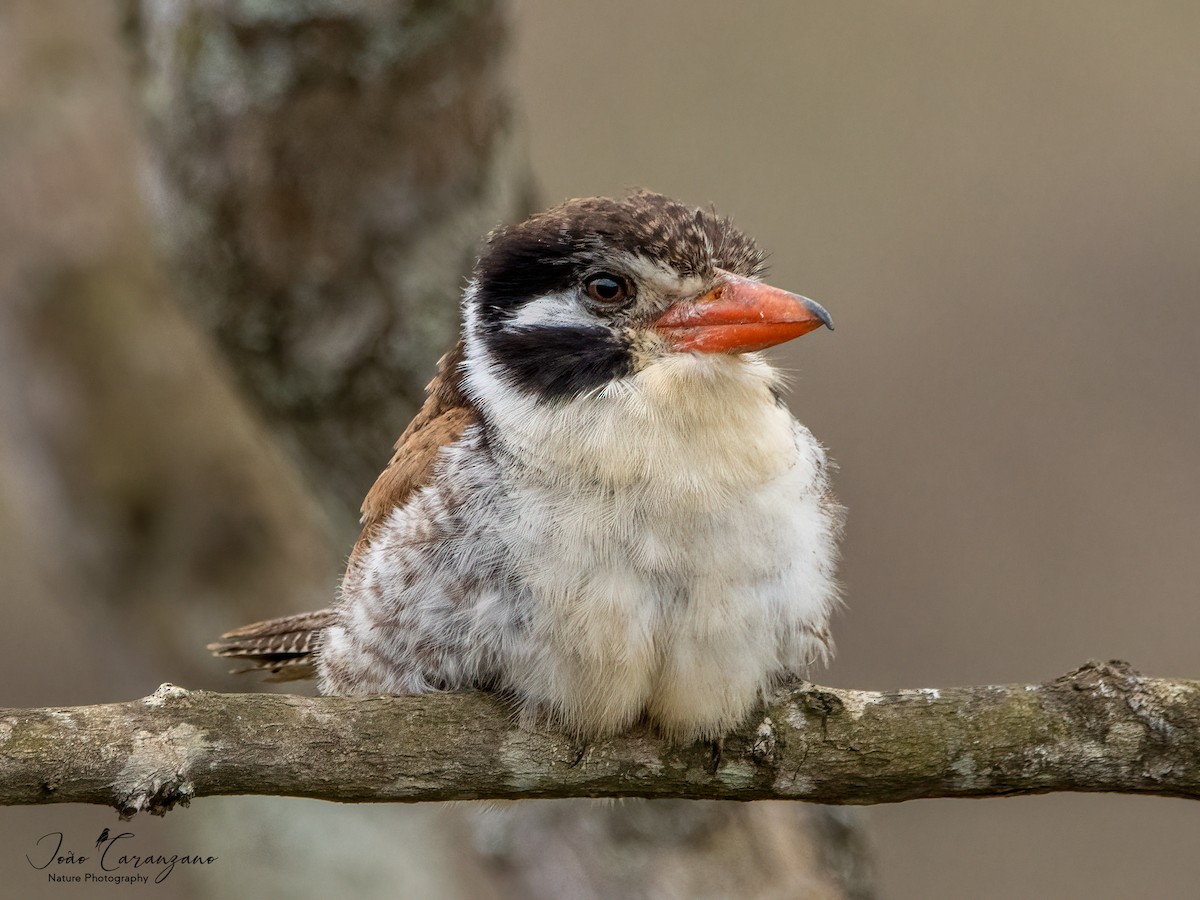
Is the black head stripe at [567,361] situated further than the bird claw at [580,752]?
Yes

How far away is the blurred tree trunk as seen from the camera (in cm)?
420

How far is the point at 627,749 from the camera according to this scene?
2.86m

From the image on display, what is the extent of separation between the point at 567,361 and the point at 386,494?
0.61 meters

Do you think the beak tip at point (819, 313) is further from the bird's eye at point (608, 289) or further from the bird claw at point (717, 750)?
the bird claw at point (717, 750)

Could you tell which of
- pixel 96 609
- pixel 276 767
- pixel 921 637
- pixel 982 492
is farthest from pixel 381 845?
pixel 276 767

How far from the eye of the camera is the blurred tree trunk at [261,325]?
4203 mm

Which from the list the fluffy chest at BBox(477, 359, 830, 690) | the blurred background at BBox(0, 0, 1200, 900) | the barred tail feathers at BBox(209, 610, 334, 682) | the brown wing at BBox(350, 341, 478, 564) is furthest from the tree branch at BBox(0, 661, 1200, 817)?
the blurred background at BBox(0, 0, 1200, 900)

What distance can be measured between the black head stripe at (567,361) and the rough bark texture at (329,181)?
1.50 m

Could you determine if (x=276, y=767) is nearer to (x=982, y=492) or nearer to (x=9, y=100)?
(x=982, y=492)

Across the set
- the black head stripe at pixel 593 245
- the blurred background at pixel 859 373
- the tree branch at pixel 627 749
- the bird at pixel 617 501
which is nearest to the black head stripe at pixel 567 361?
the bird at pixel 617 501

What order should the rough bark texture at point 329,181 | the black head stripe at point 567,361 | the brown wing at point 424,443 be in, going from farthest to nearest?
the rough bark texture at point 329,181 → the brown wing at point 424,443 → the black head stripe at point 567,361

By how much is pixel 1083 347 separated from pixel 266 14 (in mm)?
3507

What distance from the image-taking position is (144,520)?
5875 mm

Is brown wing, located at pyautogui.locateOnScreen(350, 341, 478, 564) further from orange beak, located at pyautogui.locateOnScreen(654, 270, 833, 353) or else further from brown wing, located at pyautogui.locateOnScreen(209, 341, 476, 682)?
orange beak, located at pyautogui.locateOnScreen(654, 270, 833, 353)
